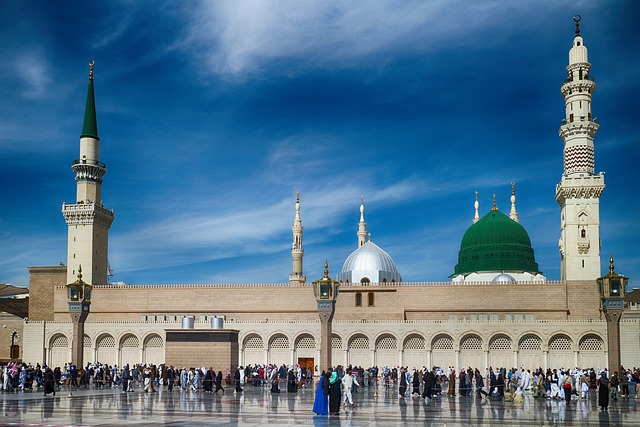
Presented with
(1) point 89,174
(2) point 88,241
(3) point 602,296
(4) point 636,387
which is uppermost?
(1) point 89,174

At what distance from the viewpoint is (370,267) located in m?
46.9

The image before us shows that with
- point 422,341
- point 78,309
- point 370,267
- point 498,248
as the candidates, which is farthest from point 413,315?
point 78,309

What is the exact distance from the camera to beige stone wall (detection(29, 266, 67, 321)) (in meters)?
47.5

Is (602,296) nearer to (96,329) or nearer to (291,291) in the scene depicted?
(291,291)

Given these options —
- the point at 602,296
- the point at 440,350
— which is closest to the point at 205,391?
the point at 602,296

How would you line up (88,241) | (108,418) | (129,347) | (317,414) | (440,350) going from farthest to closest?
(88,241)
(129,347)
(440,350)
(317,414)
(108,418)

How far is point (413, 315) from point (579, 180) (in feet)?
36.4

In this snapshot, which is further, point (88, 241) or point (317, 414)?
point (88, 241)

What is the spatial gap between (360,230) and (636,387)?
31.2 m

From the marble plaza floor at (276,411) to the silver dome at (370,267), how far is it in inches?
967

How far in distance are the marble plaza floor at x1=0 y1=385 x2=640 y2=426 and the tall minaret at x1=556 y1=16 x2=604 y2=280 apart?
17.9 metres

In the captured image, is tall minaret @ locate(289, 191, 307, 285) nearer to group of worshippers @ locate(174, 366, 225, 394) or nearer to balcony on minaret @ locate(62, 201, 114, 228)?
balcony on minaret @ locate(62, 201, 114, 228)

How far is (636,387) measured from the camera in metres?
24.9

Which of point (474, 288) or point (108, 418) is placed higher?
point (474, 288)
